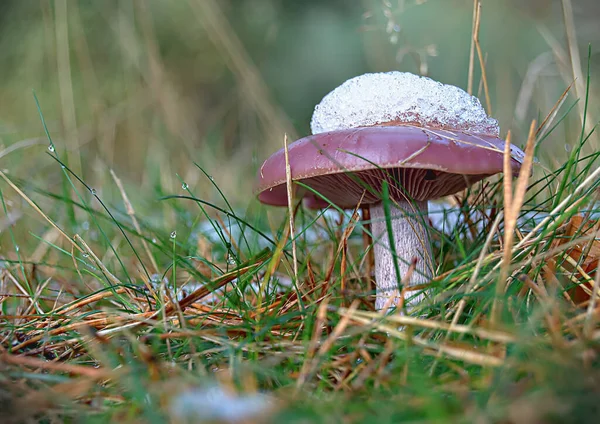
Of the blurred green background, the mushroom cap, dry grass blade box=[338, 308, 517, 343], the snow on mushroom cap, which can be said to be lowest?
dry grass blade box=[338, 308, 517, 343]

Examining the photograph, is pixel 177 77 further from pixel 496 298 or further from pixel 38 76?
pixel 496 298

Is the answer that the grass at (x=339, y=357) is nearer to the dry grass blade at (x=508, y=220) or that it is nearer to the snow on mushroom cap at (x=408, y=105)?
the dry grass blade at (x=508, y=220)

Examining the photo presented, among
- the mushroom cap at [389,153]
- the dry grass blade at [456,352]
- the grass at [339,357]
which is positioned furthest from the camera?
the mushroom cap at [389,153]

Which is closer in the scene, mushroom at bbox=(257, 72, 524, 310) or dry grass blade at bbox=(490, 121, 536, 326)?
dry grass blade at bbox=(490, 121, 536, 326)

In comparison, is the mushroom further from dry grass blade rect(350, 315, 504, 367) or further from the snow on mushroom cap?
dry grass blade rect(350, 315, 504, 367)

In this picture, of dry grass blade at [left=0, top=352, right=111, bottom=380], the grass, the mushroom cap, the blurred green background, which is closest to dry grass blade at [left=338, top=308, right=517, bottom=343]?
the grass

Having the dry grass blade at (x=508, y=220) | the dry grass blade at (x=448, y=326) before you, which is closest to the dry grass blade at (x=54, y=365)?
the dry grass blade at (x=448, y=326)
